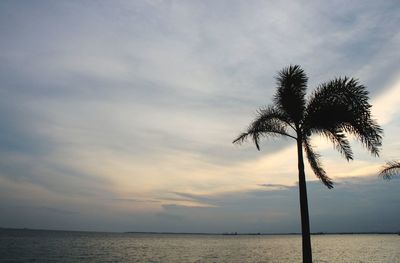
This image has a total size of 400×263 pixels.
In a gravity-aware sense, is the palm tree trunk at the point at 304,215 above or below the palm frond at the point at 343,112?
below

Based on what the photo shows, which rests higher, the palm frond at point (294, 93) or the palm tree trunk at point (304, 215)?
the palm frond at point (294, 93)

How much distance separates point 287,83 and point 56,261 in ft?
164

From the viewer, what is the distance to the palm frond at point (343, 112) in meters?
16.0

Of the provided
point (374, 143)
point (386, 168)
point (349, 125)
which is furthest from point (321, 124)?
point (386, 168)

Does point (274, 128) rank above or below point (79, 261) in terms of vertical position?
above

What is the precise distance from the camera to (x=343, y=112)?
1639cm

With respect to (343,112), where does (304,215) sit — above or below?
below

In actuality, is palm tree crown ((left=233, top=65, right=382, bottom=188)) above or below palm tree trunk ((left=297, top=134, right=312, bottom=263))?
above

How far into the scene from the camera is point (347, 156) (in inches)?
683

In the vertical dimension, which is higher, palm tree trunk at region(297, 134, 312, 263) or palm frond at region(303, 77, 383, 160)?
palm frond at region(303, 77, 383, 160)

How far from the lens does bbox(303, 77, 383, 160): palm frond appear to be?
16000mm

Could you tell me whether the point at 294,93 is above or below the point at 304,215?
above

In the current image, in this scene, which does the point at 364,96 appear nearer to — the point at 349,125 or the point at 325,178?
the point at 349,125

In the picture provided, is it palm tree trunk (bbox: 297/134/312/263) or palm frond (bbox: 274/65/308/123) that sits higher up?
palm frond (bbox: 274/65/308/123)
